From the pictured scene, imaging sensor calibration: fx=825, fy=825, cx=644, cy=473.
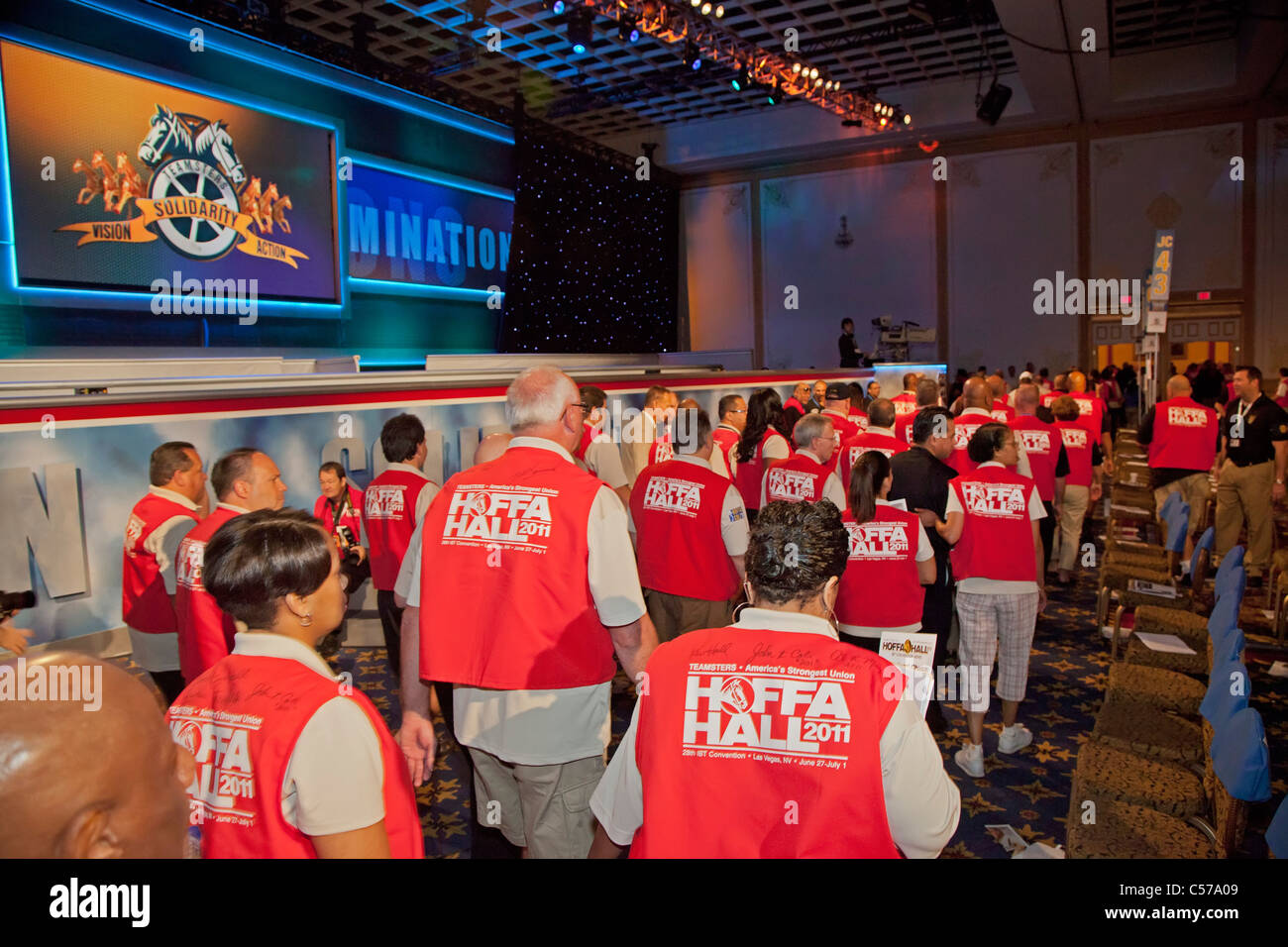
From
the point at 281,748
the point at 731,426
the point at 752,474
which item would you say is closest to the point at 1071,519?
the point at 752,474

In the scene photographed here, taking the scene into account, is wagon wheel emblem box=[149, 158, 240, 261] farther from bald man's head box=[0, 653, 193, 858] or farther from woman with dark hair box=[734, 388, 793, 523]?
bald man's head box=[0, 653, 193, 858]

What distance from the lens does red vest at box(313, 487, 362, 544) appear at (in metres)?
4.43

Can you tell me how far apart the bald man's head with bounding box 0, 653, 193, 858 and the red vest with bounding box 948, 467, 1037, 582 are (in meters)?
3.81

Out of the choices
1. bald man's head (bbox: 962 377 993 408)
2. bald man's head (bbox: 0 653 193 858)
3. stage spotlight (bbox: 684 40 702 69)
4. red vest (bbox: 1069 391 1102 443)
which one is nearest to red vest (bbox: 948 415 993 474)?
bald man's head (bbox: 962 377 993 408)

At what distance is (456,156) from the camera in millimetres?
13352

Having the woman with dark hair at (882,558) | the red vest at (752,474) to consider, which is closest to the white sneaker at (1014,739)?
the woman with dark hair at (882,558)

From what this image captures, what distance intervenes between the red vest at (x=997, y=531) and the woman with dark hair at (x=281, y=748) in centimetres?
325

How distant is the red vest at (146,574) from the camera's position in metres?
3.16

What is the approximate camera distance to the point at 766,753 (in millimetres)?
1383

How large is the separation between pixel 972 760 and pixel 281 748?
11.4 feet

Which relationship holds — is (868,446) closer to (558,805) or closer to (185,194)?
(558,805)
